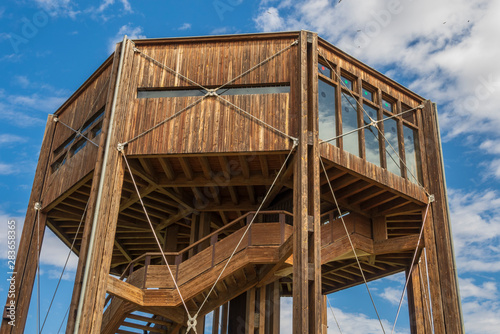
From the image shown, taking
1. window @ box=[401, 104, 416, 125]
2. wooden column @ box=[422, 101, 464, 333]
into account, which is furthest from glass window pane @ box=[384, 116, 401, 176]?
wooden column @ box=[422, 101, 464, 333]

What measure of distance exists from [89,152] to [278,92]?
6.11m

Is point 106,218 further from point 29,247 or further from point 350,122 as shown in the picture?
point 350,122

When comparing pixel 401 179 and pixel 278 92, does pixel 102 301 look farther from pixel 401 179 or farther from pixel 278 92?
pixel 401 179

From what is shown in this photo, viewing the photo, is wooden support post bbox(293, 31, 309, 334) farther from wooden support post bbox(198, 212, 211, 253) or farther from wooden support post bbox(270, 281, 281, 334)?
wooden support post bbox(270, 281, 281, 334)

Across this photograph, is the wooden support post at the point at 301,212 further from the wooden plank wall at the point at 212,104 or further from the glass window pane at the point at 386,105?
the glass window pane at the point at 386,105

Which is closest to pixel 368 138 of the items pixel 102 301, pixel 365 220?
pixel 365 220

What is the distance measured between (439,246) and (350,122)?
4.61m

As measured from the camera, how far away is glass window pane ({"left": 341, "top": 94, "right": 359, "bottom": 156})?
50.7 ft

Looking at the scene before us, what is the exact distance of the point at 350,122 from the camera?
625 inches

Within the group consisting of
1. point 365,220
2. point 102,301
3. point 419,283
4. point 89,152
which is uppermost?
point 89,152

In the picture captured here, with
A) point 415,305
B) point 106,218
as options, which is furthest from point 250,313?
point 106,218

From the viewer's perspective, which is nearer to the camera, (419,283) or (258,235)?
(258,235)

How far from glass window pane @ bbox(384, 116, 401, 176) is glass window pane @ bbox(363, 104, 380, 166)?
0.39m

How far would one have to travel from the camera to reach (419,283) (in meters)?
18.4
